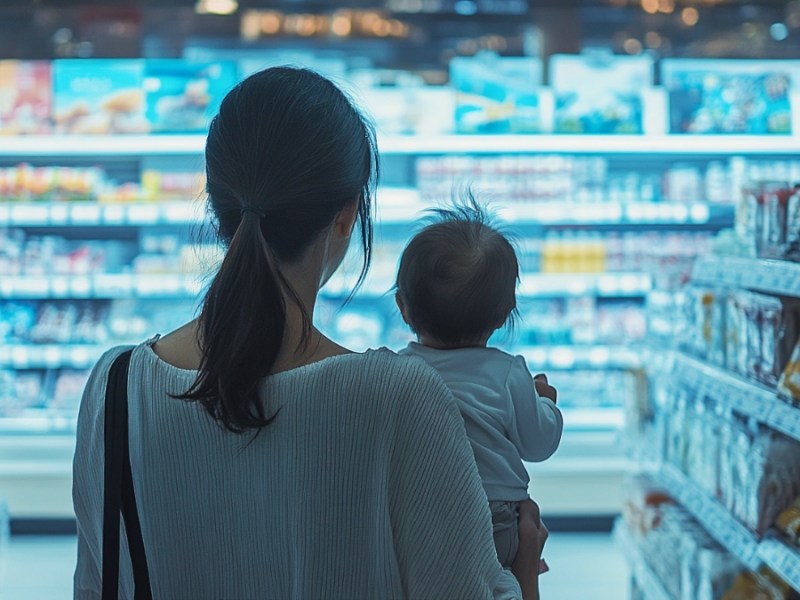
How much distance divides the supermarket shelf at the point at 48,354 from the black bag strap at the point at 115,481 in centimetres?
377

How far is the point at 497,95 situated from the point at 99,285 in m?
2.00

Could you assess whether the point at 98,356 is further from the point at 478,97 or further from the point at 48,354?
the point at 478,97

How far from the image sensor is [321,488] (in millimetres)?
1094

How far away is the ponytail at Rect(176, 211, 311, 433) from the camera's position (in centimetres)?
108

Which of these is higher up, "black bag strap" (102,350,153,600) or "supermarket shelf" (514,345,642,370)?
"black bag strap" (102,350,153,600)

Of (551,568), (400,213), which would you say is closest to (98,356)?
(400,213)

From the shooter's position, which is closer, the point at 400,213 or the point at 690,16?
the point at 400,213

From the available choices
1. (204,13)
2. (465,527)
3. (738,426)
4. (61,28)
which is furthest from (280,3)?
(465,527)

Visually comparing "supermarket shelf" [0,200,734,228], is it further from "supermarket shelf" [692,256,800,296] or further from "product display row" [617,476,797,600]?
"supermarket shelf" [692,256,800,296]

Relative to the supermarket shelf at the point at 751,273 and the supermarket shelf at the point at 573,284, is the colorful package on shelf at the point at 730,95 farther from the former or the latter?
the supermarket shelf at the point at 751,273

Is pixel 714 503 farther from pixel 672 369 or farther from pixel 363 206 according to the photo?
pixel 363 206

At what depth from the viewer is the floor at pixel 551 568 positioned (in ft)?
13.1

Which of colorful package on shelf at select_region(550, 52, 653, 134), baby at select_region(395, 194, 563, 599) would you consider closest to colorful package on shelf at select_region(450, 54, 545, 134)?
colorful package on shelf at select_region(550, 52, 653, 134)

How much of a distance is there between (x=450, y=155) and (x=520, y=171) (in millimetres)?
394
